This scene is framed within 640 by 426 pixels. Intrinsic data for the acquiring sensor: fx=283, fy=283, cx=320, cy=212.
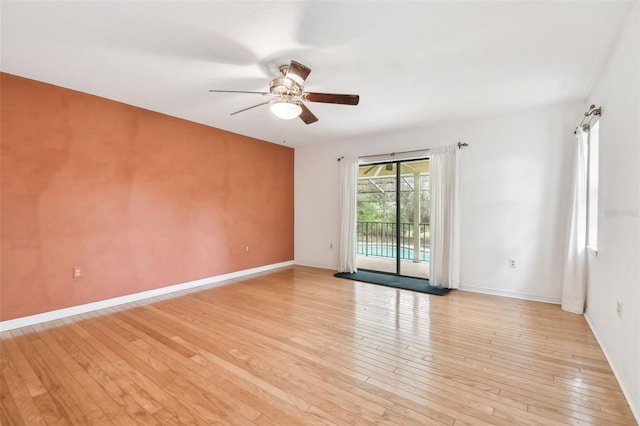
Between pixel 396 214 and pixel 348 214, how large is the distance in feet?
2.88

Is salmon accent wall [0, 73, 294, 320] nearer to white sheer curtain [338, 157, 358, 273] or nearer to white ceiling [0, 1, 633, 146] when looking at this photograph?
white ceiling [0, 1, 633, 146]

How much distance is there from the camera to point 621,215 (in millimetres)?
2037

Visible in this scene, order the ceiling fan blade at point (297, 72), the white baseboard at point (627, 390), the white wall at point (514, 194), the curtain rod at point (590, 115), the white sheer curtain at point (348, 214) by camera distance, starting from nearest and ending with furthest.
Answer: the white baseboard at point (627, 390)
the ceiling fan blade at point (297, 72)
the curtain rod at point (590, 115)
the white wall at point (514, 194)
the white sheer curtain at point (348, 214)

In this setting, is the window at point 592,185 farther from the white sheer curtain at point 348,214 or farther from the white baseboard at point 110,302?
the white baseboard at point 110,302

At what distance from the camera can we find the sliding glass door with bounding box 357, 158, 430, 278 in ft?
17.0

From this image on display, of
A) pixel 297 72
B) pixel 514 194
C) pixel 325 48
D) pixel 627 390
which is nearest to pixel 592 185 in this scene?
pixel 514 194

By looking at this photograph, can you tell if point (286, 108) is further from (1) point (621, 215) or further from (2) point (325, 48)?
(1) point (621, 215)

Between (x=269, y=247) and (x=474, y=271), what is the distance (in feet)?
11.9

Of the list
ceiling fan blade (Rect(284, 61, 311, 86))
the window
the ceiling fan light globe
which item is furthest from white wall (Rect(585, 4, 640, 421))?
the ceiling fan light globe

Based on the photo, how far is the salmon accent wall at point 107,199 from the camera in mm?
2875

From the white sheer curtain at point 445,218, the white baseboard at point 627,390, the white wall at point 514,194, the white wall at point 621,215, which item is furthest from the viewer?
the white sheer curtain at point 445,218

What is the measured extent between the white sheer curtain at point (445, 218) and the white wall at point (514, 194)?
0.45 ft

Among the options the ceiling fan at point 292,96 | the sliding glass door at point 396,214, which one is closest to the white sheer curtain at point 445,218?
the sliding glass door at point 396,214

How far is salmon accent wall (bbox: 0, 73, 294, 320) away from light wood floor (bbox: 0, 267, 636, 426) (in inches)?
20.3
